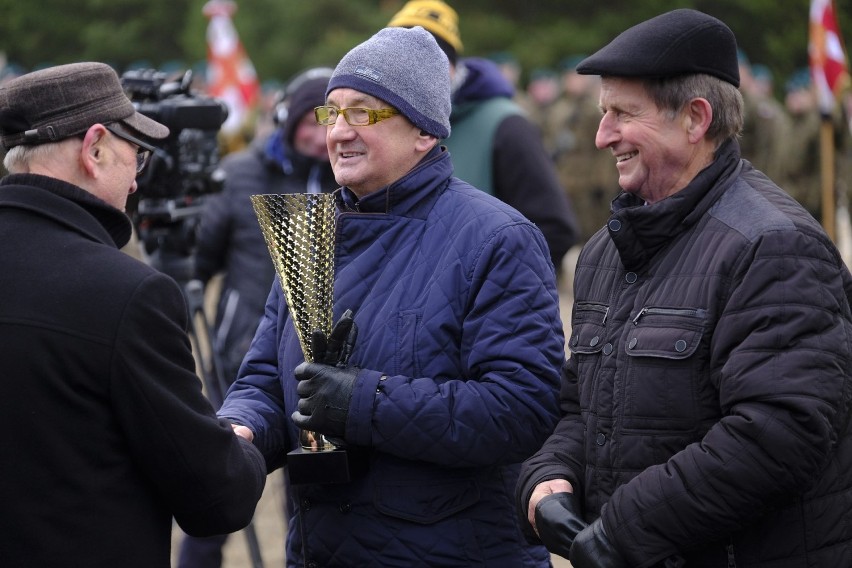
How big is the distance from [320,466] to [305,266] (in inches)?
19.6

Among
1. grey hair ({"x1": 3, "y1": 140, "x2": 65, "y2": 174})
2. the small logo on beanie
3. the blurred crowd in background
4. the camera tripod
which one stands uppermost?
the small logo on beanie

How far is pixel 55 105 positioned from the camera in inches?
105

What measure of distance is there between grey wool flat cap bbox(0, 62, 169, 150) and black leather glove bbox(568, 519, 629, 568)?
135 cm

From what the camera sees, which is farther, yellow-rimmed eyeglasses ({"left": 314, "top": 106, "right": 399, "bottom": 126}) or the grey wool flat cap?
yellow-rimmed eyeglasses ({"left": 314, "top": 106, "right": 399, "bottom": 126})

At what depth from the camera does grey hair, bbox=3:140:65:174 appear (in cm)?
268

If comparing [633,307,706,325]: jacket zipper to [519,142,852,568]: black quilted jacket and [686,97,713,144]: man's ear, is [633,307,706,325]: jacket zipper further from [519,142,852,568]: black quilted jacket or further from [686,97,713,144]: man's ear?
[686,97,713,144]: man's ear

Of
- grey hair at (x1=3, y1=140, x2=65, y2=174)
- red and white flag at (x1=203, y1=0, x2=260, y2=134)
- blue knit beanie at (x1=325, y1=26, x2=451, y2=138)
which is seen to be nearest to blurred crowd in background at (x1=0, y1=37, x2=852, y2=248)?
red and white flag at (x1=203, y1=0, x2=260, y2=134)

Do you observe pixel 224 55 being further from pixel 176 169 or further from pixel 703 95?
pixel 703 95

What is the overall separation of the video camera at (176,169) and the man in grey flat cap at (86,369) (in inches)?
68.5

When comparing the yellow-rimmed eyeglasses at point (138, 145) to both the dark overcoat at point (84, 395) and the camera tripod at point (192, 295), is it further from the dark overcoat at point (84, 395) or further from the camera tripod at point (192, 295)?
the camera tripod at point (192, 295)

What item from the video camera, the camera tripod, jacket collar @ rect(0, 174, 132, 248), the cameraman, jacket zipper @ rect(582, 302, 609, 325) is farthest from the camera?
the cameraman

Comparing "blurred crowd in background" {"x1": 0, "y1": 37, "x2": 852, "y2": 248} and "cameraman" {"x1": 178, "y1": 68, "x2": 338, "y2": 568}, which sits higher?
"cameraman" {"x1": 178, "y1": 68, "x2": 338, "y2": 568}

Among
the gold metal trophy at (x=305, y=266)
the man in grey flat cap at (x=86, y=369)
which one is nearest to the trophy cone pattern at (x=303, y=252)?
the gold metal trophy at (x=305, y=266)

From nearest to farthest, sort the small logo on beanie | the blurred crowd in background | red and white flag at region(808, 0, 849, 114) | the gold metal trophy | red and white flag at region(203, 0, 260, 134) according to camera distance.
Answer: the gold metal trophy → the small logo on beanie → red and white flag at region(808, 0, 849, 114) → red and white flag at region(203, 0, 260, 134) → the blurred crowd in background
